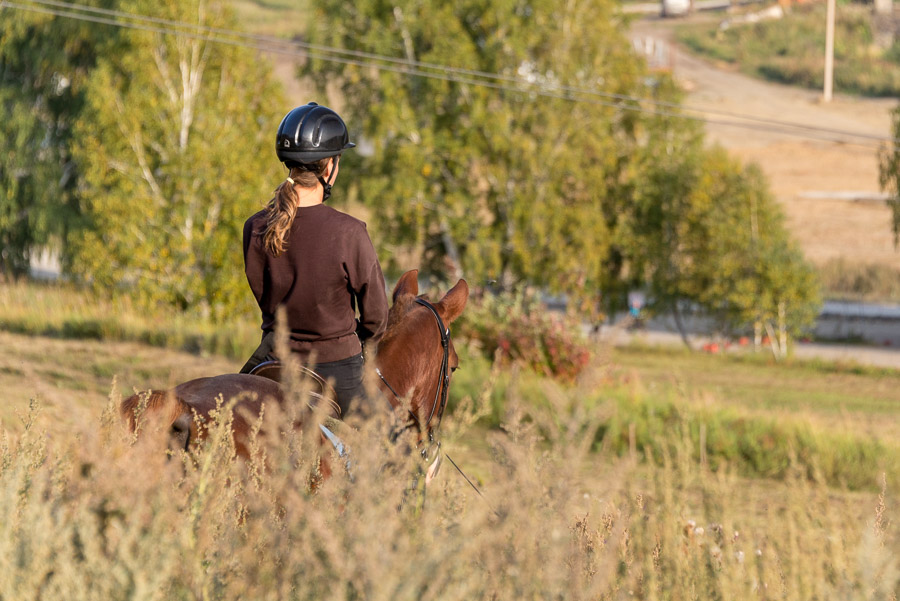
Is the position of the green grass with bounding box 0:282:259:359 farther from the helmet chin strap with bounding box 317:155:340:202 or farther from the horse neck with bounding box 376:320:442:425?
the helmet chin strap with bounding box 317:155:340:202

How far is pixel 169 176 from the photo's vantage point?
77.7 ft

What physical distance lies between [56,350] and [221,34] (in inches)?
436

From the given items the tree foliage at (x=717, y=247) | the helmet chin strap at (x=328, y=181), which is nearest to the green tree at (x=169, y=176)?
the tree foliage at (x=717, y=247)

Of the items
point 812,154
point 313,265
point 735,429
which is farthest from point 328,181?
point 812,154

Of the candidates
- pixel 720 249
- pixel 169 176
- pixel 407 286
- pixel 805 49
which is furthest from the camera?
pixel 805 49

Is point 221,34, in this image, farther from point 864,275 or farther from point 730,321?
point 864,275

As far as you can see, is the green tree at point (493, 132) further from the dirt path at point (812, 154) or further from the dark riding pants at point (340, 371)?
the dark riding pants at point (340, 371)

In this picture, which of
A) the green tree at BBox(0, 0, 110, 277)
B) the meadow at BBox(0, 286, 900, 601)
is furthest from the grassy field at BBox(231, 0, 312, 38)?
the meadow at BBox(0, 286, 900, 601)

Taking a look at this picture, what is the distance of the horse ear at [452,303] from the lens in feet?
15.5

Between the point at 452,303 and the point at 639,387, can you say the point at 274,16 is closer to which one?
the point at 639,387

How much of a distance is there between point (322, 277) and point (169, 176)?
21108mm

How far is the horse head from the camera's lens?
427 cm

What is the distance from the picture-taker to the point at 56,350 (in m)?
17.0

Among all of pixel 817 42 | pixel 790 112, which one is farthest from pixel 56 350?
pixel 817 42
